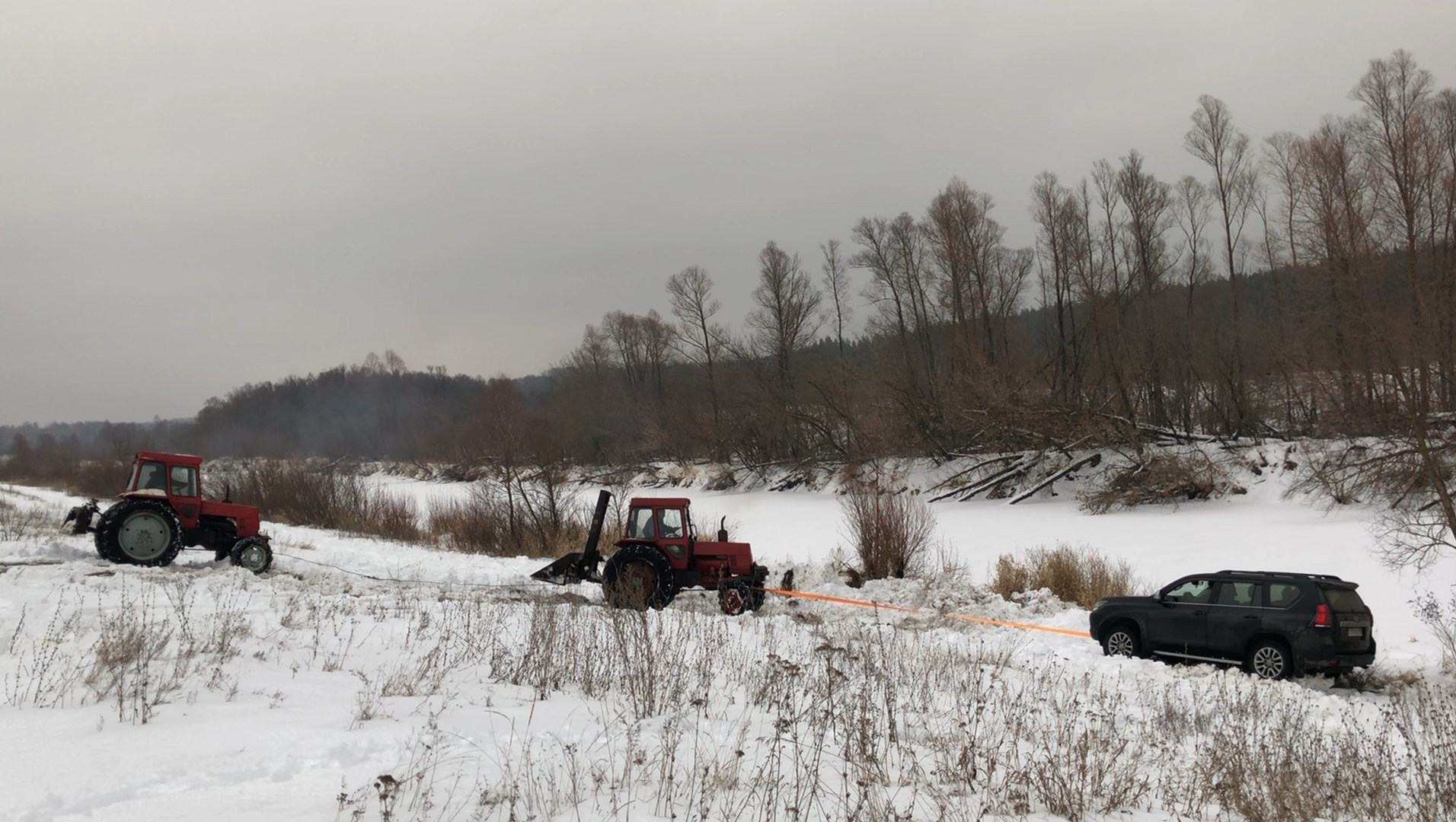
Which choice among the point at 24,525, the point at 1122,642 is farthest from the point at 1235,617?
the point at 24,525

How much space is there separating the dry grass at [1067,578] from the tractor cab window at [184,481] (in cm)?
1618

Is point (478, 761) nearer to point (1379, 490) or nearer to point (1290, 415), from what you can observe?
point (1379, 490)

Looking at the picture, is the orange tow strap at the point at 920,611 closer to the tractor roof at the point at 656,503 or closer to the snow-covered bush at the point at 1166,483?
the tractor roof at the point at 656,503

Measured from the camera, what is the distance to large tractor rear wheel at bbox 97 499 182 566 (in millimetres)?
15875

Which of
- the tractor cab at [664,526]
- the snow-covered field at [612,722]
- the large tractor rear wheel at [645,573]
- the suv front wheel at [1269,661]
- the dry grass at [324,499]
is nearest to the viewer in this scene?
the snow-covered field at [612,722]

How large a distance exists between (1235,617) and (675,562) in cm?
847

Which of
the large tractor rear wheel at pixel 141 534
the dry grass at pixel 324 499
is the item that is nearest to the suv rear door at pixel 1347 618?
the large tractor rear wheel at pixel 141 534

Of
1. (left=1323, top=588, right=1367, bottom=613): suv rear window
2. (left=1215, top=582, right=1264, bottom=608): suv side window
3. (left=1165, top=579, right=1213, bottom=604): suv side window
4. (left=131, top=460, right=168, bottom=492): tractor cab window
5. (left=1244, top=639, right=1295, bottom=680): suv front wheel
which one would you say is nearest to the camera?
(left=1323, top=588, right=1367, bottom=613): suv rear window

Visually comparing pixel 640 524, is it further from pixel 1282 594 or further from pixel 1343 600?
pixel 1343 600

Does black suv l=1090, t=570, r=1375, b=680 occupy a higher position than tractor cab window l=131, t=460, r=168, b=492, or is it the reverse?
tractor cab window l=131, t=460, r=168, b=492

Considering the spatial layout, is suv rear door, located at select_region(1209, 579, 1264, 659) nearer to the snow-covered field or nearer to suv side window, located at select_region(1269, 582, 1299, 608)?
suv side window, located at select_region(1269, 582, 1299, 608)

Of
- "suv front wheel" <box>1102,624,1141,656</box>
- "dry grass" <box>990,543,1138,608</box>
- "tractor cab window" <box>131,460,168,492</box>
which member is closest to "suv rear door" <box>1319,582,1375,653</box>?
"suv front wheel" <box>1102,624,1141,656</box>

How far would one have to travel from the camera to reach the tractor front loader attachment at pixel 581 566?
16.5m

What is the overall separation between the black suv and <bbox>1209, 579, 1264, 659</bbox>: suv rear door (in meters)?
0.01
